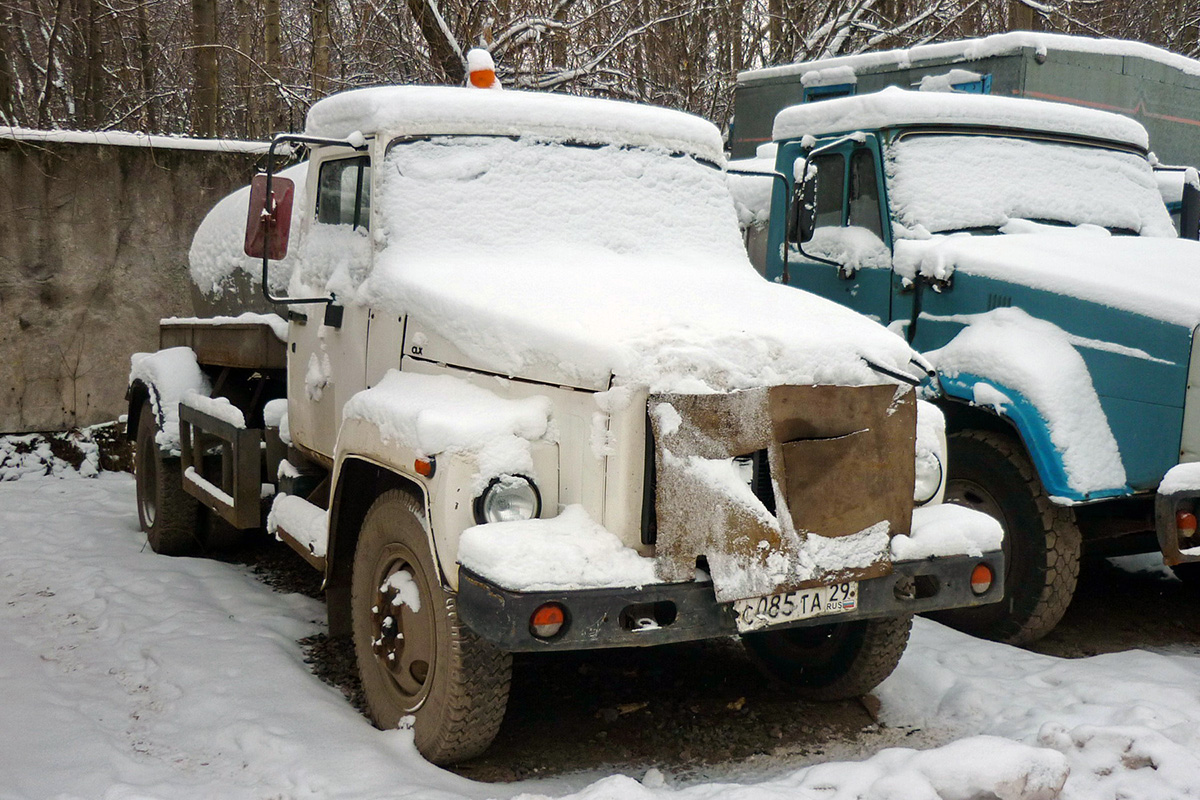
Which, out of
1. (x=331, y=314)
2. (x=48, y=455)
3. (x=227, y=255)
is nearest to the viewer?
(x=331, y=314)

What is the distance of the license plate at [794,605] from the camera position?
3414 millimetres

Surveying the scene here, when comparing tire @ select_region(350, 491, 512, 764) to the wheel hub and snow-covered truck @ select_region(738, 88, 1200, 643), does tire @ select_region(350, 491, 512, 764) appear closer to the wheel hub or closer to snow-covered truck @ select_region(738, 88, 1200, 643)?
the wheel hub

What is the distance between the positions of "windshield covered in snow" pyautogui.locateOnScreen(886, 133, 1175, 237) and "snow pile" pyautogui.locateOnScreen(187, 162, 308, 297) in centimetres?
339

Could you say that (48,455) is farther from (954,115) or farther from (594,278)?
(954,115)

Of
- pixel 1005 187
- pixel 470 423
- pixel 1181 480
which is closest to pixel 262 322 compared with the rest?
pixel 470 423

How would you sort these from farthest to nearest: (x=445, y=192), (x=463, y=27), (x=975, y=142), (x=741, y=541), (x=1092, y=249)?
(x=463, y=27) < (x=975, y=142) < (x=1092, y=249) < (x=445, y=192) < (x=741, y=541)

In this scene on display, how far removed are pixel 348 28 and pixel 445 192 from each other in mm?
10465

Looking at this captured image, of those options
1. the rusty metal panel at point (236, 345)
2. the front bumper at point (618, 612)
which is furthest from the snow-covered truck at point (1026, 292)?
the rusty metal panel at point (236, 345)

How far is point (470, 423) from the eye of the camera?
3463 millimetres

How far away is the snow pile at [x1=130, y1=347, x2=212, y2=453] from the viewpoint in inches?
259

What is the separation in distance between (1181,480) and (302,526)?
145 inches

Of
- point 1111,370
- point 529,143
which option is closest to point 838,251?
point 1111,370

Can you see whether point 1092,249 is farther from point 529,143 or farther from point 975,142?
point 529,143

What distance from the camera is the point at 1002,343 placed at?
511 cm
